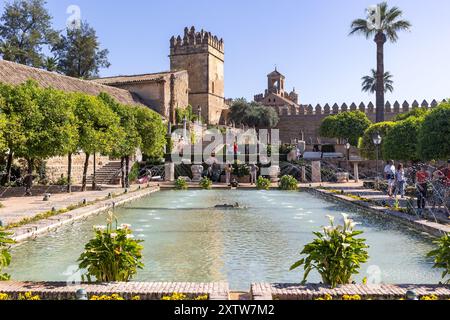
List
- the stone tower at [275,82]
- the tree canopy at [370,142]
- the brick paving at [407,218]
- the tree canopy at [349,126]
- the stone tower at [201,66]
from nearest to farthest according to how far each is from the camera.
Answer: the brick paving at [407,218]
the tree canopy at [370,142]
the tree canopy at [349,126]
the stone tower at [201,66]
the stone tower at [275,82]

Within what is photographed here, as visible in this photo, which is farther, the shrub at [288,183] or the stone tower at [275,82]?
the stone tower at [275,82]

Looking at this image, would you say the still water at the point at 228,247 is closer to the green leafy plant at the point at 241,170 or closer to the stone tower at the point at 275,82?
the green leafy plant at the point at 241,170

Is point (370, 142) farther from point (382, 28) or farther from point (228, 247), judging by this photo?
point (228, 247)

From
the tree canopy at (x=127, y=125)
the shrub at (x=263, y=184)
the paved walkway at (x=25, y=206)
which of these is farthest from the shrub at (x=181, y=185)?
the paved walkway at (x=25, y=206)

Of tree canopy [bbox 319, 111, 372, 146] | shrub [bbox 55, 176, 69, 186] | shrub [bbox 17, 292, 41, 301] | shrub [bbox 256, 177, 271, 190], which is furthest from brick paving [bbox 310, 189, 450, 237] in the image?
tree canopy [bbox 319, 111, 372, 146]

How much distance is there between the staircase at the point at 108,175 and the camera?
83.7 feet

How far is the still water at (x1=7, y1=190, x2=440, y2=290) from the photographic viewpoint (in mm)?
6480

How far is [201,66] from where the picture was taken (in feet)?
182

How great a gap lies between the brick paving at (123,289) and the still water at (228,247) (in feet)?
2.71

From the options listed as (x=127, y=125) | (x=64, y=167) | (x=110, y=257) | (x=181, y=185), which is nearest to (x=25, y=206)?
(x=110, y=257)

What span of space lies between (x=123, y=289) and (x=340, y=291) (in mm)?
2271

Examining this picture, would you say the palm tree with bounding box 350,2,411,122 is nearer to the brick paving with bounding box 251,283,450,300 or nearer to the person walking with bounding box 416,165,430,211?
the person walking with bounding box 416,165,430,211
